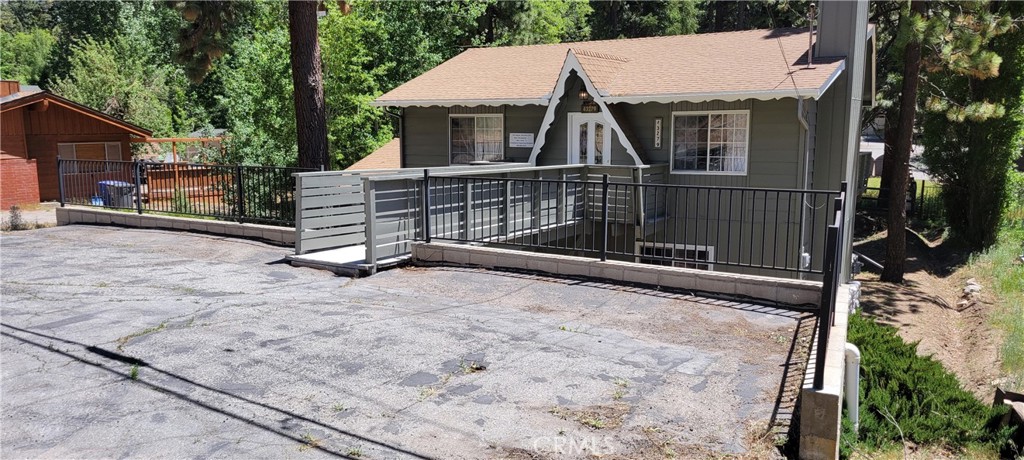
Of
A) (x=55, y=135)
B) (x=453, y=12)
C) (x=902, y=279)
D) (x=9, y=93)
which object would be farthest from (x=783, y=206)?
(x=9, y=93)

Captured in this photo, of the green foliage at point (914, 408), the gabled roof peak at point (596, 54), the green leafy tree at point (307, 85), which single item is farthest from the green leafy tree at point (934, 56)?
the green leafy tree at point (307, 85)

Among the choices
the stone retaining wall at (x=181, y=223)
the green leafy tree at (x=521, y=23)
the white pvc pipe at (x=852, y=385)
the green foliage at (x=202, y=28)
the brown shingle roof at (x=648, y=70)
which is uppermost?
the green leafy tree at (x=521, y=23)

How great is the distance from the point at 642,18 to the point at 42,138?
26.9 m

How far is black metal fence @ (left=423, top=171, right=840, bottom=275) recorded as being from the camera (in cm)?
1005

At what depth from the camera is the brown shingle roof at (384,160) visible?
71.5 ft

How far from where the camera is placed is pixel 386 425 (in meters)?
5.02

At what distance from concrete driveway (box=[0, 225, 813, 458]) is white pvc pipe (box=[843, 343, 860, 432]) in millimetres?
394

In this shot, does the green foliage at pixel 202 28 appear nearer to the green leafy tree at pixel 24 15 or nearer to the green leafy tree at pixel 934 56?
the green leafy tree at pixel 934 56

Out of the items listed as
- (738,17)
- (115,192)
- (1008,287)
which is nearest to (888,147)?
(1008,287)

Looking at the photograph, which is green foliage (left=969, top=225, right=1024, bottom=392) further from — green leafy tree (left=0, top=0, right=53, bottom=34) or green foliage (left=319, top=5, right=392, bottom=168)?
green leafy tree (left=0, top=0, right=53, bottom=34)

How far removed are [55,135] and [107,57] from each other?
562 inches

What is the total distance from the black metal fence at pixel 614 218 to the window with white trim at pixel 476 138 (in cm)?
364

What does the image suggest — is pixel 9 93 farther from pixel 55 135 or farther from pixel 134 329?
pixel 134 329

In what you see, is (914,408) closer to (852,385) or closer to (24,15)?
(852,385)
